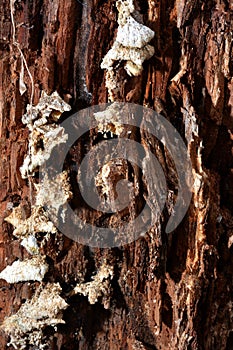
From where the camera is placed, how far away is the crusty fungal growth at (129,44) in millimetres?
973

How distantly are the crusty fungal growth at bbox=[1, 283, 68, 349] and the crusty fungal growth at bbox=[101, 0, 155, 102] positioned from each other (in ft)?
1.67

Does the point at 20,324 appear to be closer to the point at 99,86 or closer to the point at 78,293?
the point at 78,293

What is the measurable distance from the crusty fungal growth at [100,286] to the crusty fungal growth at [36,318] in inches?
1.9

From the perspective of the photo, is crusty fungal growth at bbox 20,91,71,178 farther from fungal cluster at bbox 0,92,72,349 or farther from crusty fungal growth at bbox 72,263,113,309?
crusty fungal growth at bbox 72,263,113,309

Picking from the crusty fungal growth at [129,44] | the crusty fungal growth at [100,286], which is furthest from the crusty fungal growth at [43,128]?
the crusty fungal growth at [100,286]

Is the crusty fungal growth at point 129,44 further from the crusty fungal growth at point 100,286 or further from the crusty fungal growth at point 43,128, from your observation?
the crusty fungal growth at point 100,286

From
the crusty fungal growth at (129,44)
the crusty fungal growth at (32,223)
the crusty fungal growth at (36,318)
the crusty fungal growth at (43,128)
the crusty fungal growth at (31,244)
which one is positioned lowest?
the crusty fungal growth at (36,318)

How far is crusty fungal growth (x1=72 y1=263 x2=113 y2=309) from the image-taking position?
1072 millimetres

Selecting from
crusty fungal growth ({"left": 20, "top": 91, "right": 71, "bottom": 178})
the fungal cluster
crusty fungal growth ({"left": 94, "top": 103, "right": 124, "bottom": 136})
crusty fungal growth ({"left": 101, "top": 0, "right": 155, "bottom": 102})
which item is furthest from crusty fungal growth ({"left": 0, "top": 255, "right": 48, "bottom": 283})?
crusty fungal growth ({"left": 101, "top": 0, "right": 155, "bottom": 102})

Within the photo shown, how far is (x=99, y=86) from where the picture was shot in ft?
3.40

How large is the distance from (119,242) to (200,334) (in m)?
0.27

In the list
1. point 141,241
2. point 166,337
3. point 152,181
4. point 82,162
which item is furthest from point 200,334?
point 82,162

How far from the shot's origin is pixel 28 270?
3.51 feet

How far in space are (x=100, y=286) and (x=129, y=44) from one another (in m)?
0.53
